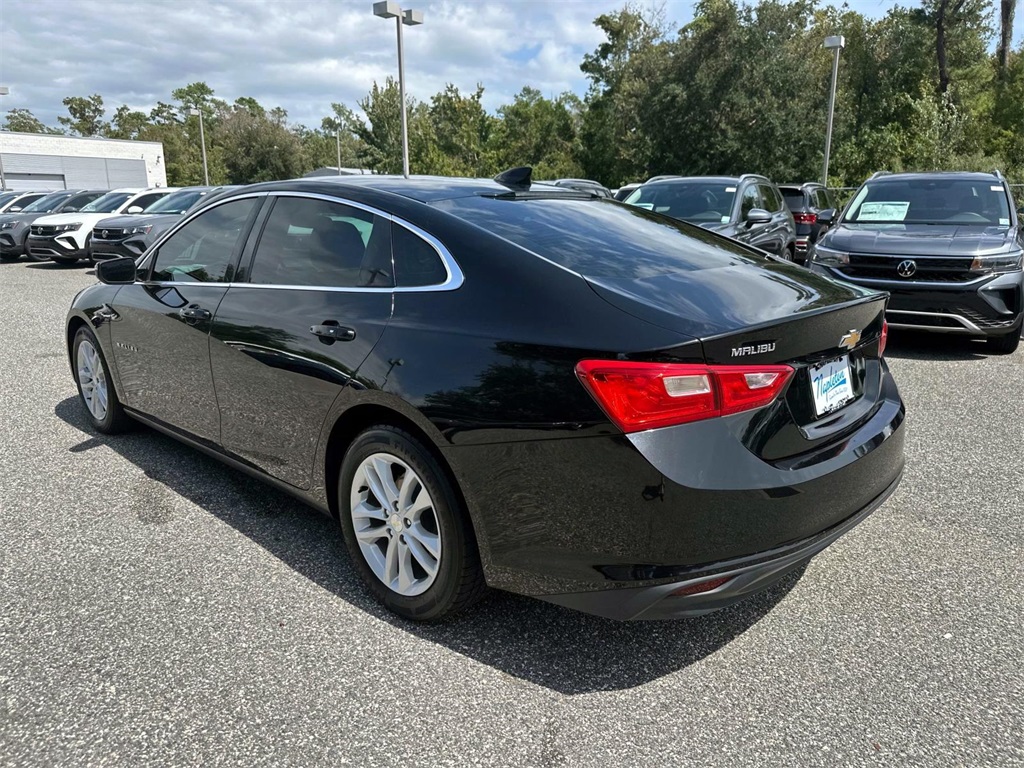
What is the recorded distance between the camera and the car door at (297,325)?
→ 9.55ft

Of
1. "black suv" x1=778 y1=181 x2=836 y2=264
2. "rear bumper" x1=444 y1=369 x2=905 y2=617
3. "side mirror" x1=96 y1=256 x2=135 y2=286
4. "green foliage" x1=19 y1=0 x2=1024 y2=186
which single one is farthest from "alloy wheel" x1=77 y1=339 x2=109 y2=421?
"green foliage" x1=19 y1=0 x2=1024 y2=186

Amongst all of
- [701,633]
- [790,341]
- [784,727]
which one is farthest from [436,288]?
[784,727]

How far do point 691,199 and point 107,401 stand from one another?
710 cm

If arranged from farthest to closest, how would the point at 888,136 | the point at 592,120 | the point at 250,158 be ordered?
the point at 250,158 → the point at 592,120 → the point at 888,136

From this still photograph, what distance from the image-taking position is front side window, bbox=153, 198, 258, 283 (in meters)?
3.68

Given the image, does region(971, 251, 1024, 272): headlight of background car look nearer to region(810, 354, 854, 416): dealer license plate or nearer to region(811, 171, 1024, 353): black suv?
region(811, 171, 1024, 353): black suv

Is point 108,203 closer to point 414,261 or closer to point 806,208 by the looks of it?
point 806,208

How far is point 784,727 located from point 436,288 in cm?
179

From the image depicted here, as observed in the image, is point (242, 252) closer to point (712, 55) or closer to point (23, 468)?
point (23, 468)

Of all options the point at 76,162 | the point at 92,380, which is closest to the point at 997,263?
the point at 92,380

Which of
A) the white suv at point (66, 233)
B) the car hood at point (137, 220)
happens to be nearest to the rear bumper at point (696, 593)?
the car hood at point (137, 220)

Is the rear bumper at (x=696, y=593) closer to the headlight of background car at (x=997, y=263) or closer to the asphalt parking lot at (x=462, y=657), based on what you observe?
the asphalt parking lot at (x=462, y=657)

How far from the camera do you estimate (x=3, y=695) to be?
8.01 feet

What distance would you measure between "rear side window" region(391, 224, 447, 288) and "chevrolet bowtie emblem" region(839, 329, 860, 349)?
4.61ft
